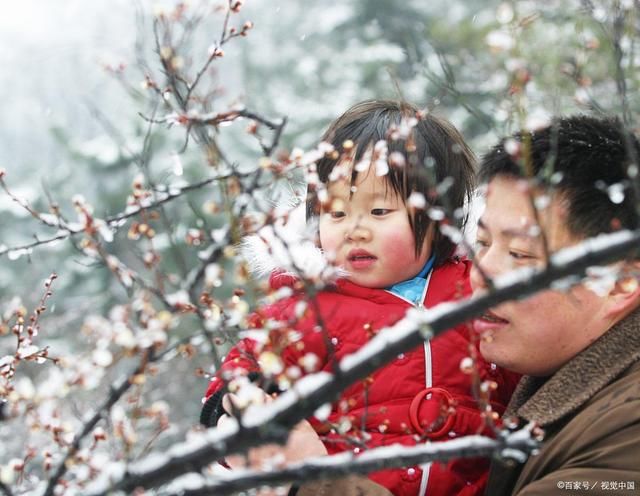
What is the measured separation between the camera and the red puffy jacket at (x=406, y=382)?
2064mm

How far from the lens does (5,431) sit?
776cm

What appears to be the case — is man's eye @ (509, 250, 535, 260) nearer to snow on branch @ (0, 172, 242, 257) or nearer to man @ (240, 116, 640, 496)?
man @ (240, 116, 640, 496)

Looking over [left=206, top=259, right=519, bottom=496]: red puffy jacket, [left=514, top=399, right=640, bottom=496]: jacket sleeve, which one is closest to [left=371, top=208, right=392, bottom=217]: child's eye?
[left=206, top=259, right=519, bottom=496]: red puffy jacket

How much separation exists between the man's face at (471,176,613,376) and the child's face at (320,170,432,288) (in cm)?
44

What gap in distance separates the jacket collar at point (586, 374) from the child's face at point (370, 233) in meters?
0.68

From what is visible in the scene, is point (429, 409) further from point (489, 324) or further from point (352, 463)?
point (352, 463)

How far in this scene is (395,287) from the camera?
2.49m

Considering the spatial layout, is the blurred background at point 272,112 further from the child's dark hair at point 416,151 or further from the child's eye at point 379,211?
the child's eye at point 379,211

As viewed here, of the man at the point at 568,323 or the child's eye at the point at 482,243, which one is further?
the child's eye at the point at 482,243

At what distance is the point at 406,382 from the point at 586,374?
1.85ft

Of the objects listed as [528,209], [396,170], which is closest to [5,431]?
[396,170]

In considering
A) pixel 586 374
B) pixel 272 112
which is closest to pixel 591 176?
pixel 586 374

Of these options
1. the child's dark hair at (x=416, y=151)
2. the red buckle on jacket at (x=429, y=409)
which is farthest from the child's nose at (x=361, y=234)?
the red buckle on jacket at (x=429, y=409)

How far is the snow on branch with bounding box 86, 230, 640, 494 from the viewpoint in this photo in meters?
1.03
